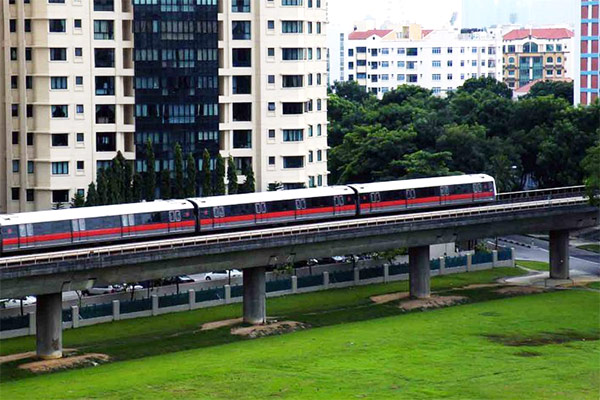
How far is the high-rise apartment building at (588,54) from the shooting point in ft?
549

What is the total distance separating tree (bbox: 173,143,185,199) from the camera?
10738 cm

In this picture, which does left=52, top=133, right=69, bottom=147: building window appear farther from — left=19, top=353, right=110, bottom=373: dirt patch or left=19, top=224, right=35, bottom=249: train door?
left=19, top=353, right=110, bottom=373: dirt patch

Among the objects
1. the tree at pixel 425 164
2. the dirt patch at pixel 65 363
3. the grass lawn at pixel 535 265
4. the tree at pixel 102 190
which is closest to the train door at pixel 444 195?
the grass lawn at pixel 535 265

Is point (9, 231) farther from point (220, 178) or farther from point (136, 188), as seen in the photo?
point (220, 178)

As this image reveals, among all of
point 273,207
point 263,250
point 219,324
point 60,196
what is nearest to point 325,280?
point 273,207

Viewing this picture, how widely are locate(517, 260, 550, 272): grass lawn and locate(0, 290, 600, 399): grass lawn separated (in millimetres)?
21164

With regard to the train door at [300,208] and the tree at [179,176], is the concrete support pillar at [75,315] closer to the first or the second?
the train door at [300,208]

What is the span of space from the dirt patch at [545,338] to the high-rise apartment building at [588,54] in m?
86.9

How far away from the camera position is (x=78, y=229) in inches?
3167

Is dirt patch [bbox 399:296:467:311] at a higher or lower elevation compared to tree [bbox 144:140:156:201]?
lower

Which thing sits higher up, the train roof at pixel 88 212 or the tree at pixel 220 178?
the tree at pixel 220 178

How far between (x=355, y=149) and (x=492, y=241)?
1666cm

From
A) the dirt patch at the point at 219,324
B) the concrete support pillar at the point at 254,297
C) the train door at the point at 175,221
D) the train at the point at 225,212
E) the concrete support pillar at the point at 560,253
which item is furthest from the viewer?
the concrete support pillar at the point at 560,253

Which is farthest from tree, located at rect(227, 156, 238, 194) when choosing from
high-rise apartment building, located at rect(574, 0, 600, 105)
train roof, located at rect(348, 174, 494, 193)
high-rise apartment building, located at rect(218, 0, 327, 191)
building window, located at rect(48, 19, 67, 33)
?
high-rise apartment building, located at rect(574, 0, 600, 105)
